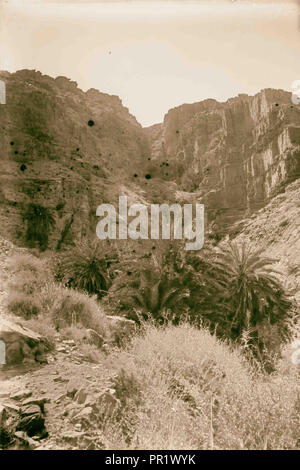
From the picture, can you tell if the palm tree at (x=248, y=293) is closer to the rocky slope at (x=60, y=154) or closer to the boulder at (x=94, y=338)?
the boulder at (x=94, y=338)

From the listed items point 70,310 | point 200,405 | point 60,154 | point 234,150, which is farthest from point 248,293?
point 234,150

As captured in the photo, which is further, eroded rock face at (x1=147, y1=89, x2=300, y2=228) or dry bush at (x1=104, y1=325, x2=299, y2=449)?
eroded rock face at (x1=147, y1=89, x2=300, y2=228)

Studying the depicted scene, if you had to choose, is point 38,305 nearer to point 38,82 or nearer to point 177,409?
point 177,409

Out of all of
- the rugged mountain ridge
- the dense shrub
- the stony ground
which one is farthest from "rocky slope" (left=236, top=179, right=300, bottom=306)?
the stony ground

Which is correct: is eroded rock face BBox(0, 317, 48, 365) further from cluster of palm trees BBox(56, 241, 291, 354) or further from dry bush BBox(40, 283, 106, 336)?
cluster of palm trees BBox(56, 241, 291, 354)

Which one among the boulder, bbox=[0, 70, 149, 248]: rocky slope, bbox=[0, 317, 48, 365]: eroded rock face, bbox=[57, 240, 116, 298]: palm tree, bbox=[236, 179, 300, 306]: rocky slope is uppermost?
bbox=[0, 70, 149, 248]: rocky slope

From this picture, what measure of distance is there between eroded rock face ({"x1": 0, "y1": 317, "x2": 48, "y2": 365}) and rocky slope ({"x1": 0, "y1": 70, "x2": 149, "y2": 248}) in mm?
15364

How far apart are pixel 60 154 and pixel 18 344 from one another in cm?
2615

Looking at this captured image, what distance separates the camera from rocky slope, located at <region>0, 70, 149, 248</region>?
23.7 metres

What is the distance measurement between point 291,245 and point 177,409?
12601 mm

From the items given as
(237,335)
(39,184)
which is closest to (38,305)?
(237,335)

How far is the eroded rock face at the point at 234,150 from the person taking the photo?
104 ft

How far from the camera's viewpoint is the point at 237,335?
8.69 metres

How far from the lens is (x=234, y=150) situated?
3894 centimetres
